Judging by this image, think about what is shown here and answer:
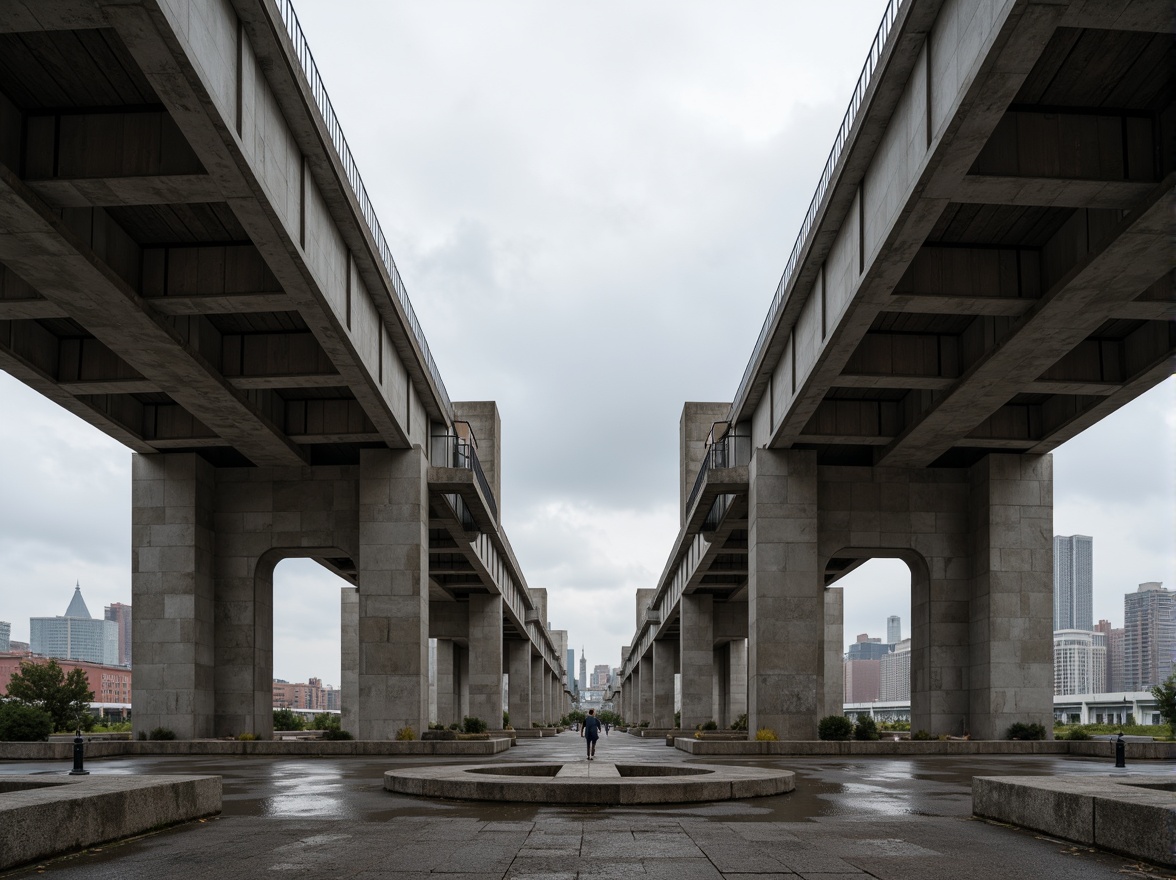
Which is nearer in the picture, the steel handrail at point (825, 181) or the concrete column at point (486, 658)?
the steel handrail at point (825, 181)

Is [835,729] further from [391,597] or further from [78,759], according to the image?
[78,759]

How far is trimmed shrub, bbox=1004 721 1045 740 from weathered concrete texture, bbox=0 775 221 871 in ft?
83.0

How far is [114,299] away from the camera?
69.6 feet

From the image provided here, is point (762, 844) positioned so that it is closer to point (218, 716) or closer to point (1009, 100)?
point (1009, 100)

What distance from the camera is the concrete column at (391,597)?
32.9 m

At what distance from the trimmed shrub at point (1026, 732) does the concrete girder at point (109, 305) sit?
74.4ft

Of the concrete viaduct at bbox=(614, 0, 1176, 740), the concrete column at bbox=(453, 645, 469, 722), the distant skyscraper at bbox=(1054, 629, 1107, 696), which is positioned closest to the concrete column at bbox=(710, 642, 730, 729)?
the concrete column at bbox=(453, 645, 469, 722)

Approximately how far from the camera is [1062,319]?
74.1ft

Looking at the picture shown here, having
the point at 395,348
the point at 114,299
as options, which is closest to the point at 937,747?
the point at 395,348

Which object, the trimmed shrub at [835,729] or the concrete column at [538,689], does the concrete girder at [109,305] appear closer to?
the trimmed shrub at [835,729]

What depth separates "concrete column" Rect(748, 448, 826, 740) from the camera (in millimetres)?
33125

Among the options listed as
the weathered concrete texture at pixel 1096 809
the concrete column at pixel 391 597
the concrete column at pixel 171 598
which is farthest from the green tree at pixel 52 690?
the weathered concrete texture at pixel 1096 809

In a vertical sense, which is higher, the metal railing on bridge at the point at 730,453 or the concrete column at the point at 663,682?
the metal railing on bridge at the point at 730,453

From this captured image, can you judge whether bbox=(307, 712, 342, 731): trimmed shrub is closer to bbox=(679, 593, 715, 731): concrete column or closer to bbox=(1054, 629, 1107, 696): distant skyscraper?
bbox=(679, 593, 715, 731): concrete column
